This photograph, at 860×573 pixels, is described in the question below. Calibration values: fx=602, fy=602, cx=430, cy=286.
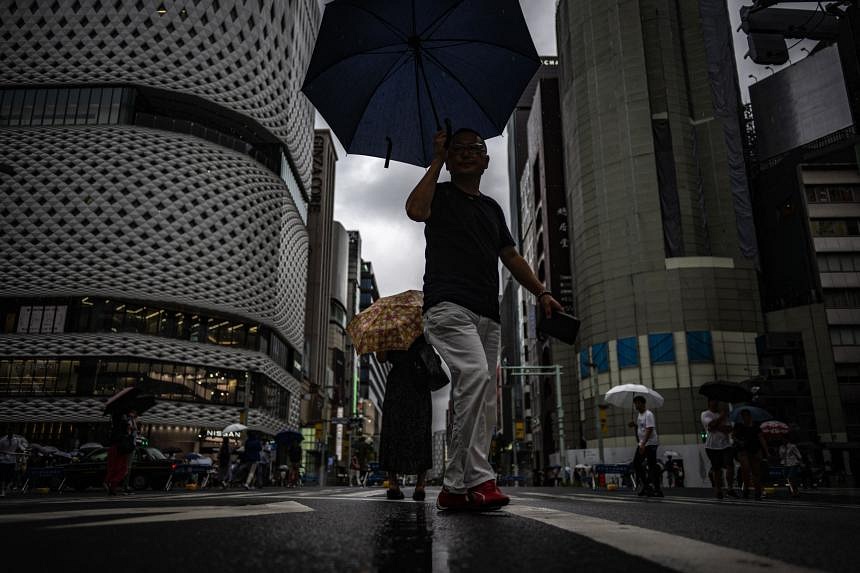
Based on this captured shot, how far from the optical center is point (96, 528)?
89.7 inches

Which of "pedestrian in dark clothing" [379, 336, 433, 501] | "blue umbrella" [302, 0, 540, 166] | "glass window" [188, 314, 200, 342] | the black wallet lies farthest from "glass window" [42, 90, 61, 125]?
the black wallet

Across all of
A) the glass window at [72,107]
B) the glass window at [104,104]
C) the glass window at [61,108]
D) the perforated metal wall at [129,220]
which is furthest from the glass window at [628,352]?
the glass window at [61,108]

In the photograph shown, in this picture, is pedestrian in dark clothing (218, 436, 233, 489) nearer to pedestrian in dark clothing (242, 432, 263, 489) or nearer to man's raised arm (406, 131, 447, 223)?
pedestrian in dark clothing (242, 432, 263, 489)

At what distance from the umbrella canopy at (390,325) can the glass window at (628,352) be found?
40290 mm

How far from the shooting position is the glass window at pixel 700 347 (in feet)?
138

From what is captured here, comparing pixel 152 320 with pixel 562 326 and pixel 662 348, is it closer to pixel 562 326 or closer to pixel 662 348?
pixel 662 348

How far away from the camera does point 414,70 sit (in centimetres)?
472

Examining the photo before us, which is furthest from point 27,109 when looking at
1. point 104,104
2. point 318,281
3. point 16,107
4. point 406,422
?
point 406,422

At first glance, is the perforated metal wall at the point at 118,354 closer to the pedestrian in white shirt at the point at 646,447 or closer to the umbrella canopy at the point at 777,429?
the umbrella canopy at the point at 777,429

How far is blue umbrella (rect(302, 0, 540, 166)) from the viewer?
14.9 ft

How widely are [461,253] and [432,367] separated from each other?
1.66 m

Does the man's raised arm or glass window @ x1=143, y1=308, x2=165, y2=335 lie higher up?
glass window @ x1=143, y1=308, x2=165, y2=335

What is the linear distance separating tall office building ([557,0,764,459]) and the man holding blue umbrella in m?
40.8

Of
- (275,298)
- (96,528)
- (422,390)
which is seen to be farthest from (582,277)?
(96,528)
